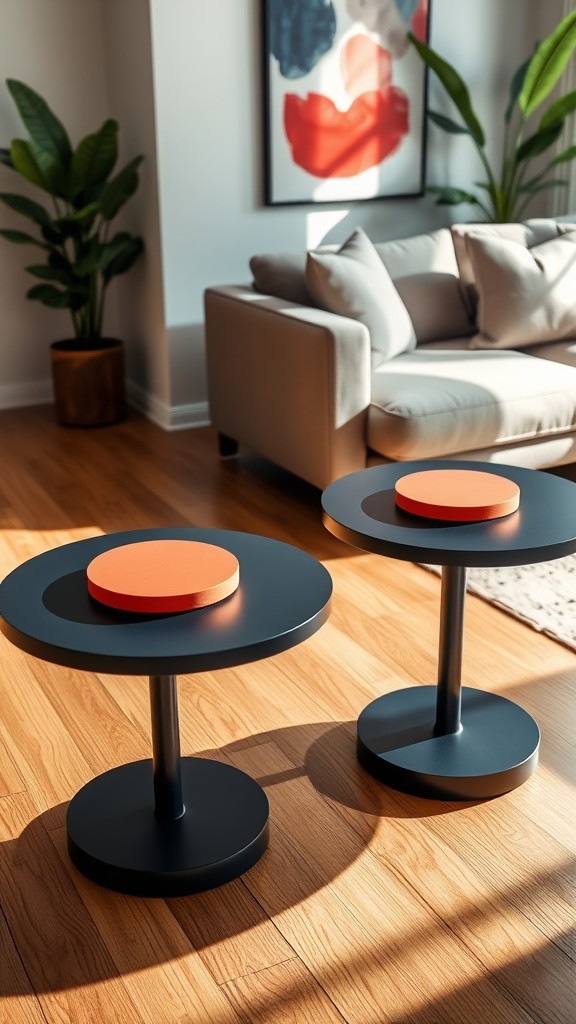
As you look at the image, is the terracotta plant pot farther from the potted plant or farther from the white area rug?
the white area rug

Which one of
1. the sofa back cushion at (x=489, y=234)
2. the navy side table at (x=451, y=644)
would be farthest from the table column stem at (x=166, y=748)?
the sofa back cushion at (x=489, y=234)

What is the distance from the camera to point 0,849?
1893 mm

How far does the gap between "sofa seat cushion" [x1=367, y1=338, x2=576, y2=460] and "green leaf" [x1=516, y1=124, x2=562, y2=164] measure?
1.40m

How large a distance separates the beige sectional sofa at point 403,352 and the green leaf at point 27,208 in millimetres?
852

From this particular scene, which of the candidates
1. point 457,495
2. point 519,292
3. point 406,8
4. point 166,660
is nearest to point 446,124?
point 406,8

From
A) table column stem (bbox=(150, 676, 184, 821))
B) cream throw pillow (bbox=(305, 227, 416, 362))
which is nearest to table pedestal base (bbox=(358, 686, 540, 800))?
table column stem (bbox=(150, 676, 184, 821))

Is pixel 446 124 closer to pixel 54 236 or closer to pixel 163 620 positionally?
pixel 54 236

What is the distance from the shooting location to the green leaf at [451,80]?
4.35 meters

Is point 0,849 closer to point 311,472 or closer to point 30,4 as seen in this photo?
point 311,472

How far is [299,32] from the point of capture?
13.9ft

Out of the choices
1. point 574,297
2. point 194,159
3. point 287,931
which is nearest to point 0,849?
point 287,931

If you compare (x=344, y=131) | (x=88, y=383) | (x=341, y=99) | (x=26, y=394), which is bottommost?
(x=26, y=394)

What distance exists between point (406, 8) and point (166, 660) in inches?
150

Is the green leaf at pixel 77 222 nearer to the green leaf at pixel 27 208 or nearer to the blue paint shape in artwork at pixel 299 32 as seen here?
the green leaf at pixel 27 208
